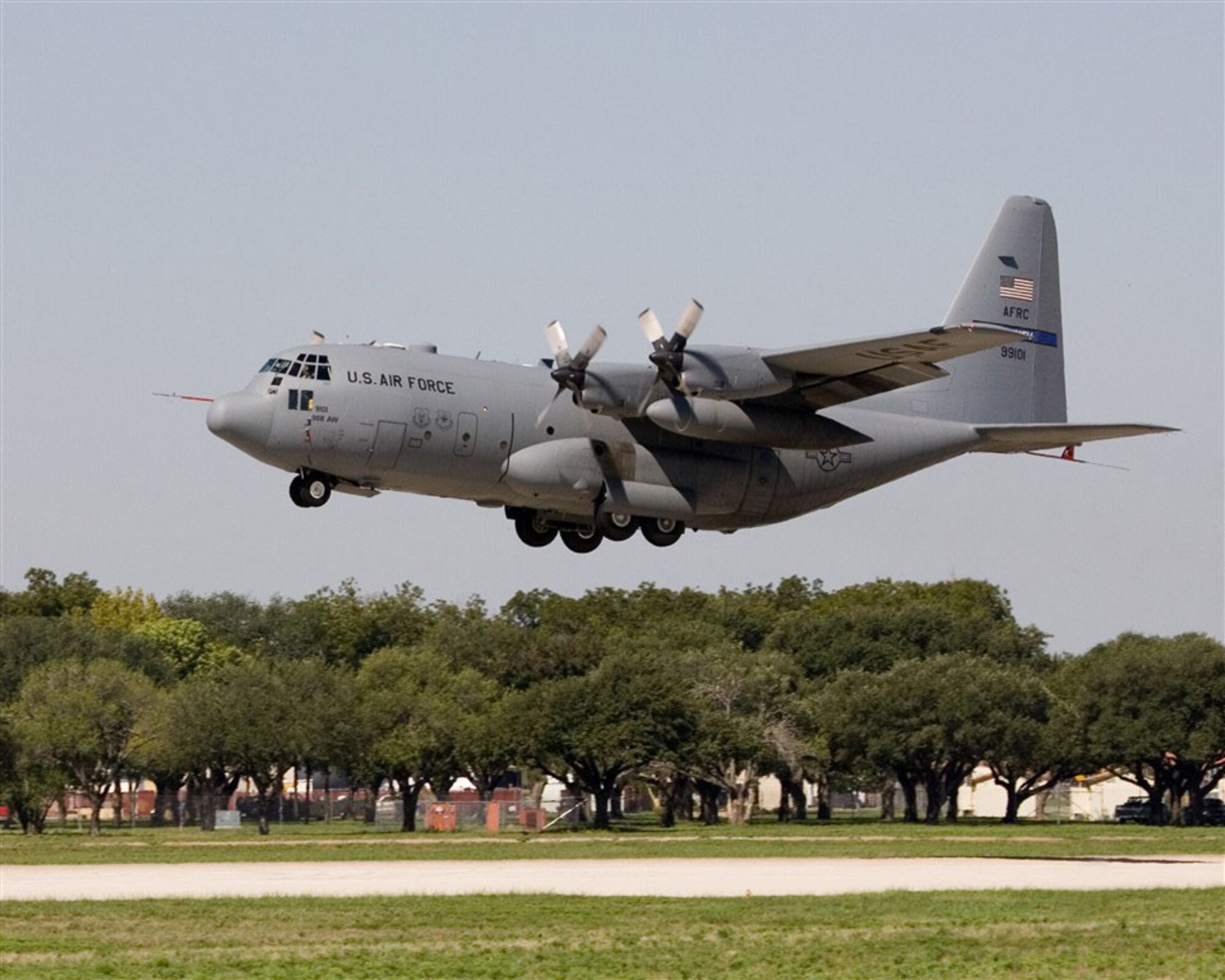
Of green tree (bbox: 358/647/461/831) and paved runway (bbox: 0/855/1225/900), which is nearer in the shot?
paved runway (bbox: 0/855/1225/900)

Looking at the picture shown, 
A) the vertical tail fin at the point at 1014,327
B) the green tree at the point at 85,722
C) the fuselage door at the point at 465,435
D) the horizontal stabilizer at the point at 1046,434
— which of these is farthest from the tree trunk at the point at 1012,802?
the fuselage door at the point at 465,435

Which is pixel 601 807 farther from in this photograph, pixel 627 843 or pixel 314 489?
pixel 314 489

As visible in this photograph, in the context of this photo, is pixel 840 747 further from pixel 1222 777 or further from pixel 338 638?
pixel 338 638

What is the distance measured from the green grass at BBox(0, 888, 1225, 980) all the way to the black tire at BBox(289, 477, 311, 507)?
8.50 metres

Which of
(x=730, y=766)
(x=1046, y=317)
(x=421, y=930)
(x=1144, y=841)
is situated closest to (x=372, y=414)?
(x=421, y=930)

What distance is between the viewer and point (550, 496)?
43.8 m

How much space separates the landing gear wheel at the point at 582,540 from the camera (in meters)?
46.7

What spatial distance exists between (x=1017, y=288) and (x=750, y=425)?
40.3 feet

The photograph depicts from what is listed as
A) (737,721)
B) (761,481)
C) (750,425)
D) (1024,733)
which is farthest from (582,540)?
(1024,733)

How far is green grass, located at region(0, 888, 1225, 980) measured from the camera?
3347cm

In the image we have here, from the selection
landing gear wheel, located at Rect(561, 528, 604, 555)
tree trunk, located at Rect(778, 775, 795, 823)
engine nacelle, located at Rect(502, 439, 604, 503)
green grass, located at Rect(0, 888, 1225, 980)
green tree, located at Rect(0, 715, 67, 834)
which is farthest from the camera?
tree trunk, located at Rect(778, 775, 795, 823)

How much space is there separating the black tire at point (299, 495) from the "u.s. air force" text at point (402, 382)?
2.47 meters

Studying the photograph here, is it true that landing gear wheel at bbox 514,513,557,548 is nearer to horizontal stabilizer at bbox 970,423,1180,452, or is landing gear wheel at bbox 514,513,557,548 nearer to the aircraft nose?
the aircraft nose

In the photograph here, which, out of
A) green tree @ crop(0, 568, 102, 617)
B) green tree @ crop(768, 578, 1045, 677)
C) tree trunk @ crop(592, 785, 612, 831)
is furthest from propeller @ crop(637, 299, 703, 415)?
green tree @ crop(0, 568, 102, 617)
